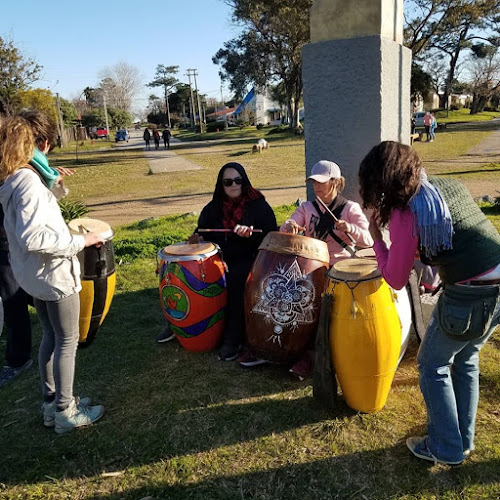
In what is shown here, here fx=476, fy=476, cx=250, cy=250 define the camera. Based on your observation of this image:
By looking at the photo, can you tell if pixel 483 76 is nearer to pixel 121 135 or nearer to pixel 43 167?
pixel 121 135

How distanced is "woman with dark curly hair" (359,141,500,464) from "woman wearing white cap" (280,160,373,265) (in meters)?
1.05

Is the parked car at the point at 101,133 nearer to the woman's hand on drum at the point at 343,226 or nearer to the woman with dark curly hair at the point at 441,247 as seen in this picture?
the woman's hand on drum at the point at 343,226

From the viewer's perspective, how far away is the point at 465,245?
6.90 ft

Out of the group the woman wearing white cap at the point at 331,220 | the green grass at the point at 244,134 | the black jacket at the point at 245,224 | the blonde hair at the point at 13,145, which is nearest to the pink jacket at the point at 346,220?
the woman wearing white cap at the point at 331,220

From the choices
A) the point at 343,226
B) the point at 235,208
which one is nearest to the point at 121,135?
the point at 235,208

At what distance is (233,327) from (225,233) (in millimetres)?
763

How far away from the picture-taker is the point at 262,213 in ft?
12.5

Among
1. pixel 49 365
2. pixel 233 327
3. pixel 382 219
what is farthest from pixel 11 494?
pixel 382 219

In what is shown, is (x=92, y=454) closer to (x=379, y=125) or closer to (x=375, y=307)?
(x=375, y=307)

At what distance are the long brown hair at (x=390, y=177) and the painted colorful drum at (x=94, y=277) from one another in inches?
78.3

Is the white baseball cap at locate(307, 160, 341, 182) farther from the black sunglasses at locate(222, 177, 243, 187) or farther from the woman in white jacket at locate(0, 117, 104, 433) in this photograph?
the woman in white jacket at locate(0, 117, 104, 433)

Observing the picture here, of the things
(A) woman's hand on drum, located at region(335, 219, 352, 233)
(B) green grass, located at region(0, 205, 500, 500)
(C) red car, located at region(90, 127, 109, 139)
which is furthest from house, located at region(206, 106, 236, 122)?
(B) green grass, located at region(0, 205, 500, 500)

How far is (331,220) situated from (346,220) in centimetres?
11

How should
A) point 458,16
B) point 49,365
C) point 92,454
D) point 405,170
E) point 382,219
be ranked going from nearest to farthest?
point 405,170, point 382,219, point 92,454, point 49,365, point 458,16
